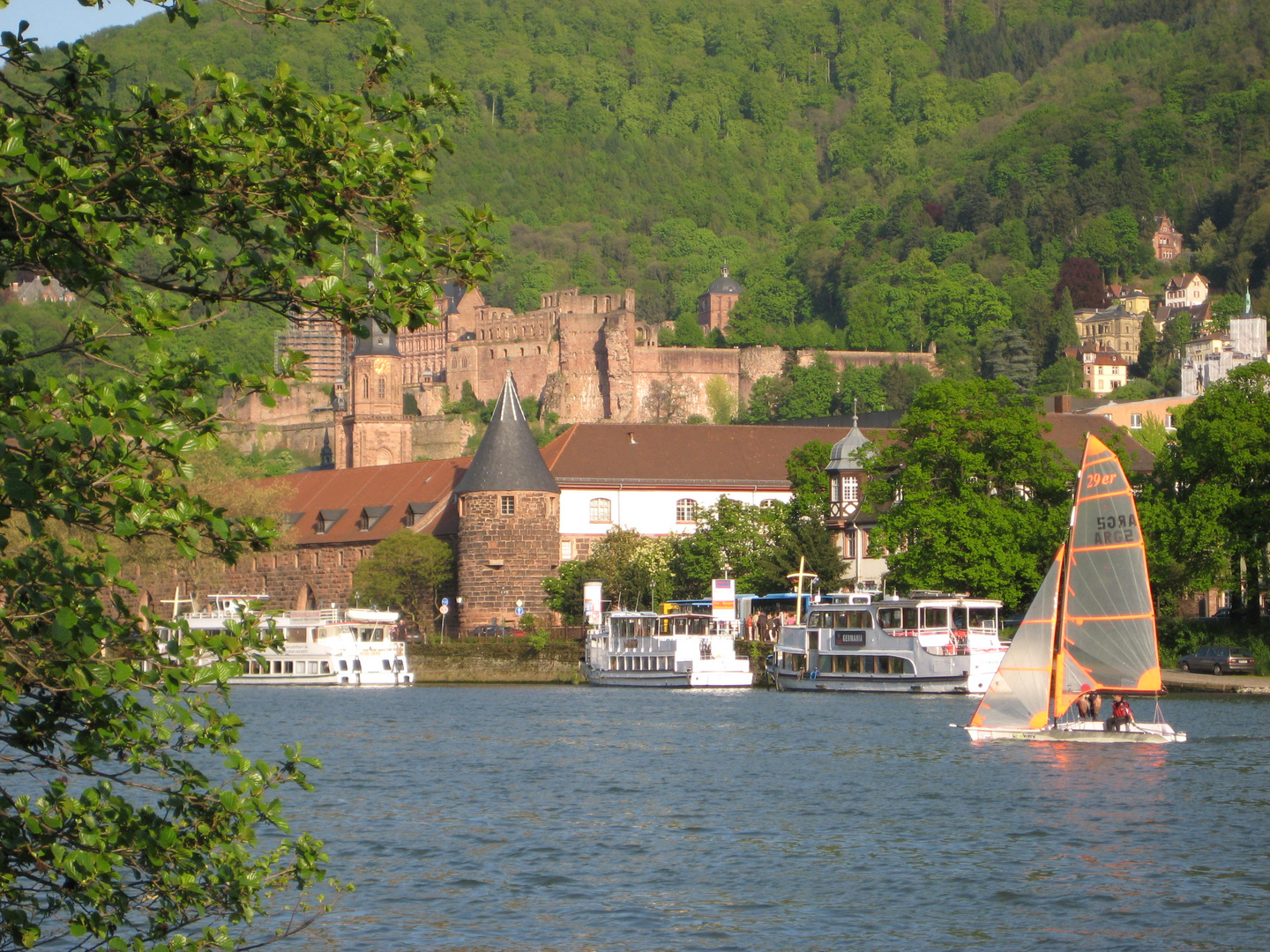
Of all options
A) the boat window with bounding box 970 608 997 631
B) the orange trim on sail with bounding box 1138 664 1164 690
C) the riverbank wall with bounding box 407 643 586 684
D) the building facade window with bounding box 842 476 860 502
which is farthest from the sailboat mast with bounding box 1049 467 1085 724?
the building facade window with bounding box 842 476 860 502

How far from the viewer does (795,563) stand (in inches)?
2842

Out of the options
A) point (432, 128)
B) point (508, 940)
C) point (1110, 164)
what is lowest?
point (508, 940)

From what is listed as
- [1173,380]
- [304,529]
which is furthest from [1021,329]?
[304,529]

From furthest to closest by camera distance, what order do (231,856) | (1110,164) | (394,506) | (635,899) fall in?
(1110,164) → (394,506) → (635,899) → (231,856)

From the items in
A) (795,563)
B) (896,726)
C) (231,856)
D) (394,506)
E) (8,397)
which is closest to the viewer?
→ (8,397)

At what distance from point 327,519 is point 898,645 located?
143 ft

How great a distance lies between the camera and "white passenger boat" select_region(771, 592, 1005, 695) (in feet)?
187

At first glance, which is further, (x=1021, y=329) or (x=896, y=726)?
(x=1021, y=329)

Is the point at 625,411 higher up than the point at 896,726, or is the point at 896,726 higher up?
the point at 625,411

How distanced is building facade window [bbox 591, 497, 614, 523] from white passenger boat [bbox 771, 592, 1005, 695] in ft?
Result: 84.1

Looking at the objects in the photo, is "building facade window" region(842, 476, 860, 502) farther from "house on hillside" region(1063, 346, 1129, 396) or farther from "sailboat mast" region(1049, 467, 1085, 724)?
"house on hillside" region(1063, 346, 1129, 396)

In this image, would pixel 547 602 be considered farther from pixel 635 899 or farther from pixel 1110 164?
pixel 1110 164

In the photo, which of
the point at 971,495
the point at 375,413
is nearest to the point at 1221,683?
the point at 971,495

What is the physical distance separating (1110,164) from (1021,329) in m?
32.1
